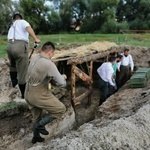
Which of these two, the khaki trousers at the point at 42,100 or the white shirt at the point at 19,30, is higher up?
the white shirt at the point at 19,30

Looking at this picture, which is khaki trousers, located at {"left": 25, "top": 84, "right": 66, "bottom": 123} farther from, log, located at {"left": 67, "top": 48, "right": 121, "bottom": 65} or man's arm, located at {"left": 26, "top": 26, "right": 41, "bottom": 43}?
log, located at {"left": 67, "top": 48, "right": 121, "bottom": 65}

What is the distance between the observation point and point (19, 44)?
687 cm

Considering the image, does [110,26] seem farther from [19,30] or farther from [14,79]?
[19,30]

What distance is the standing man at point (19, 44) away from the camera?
6.72 meters

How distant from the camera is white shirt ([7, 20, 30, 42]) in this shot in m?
6.70

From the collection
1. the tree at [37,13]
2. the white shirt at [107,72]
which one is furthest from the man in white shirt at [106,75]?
the tree at [37,13]

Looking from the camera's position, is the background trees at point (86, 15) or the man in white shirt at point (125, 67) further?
the background trees at point (86, 15)

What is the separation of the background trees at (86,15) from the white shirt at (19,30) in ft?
83.1

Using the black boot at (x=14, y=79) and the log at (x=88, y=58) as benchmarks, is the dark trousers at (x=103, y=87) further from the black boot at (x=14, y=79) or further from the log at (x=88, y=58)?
the black boot at (x=14, y=79)

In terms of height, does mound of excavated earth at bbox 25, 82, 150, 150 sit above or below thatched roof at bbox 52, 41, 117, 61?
below

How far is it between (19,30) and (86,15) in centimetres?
2886

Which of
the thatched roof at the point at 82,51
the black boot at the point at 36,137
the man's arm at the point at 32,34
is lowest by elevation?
the black boot at the point at 36,137

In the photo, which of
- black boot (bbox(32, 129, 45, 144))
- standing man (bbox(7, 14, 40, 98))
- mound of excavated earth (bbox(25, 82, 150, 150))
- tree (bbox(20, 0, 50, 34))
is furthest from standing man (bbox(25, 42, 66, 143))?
tree (bbox(20, 0, 50, 34))

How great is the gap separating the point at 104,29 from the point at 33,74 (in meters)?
27.6
